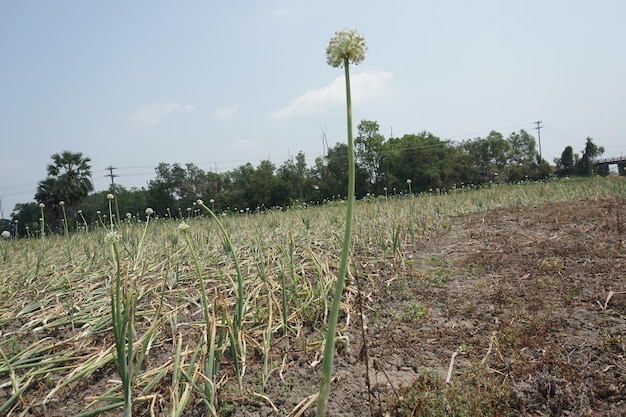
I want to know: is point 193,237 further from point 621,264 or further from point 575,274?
point 621,264

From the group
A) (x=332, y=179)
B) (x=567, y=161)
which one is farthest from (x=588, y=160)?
(x=332, y=179)

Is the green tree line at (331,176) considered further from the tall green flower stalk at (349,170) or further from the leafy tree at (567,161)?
the tall green flower stalk at (349,170)

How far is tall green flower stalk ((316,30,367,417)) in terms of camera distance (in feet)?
3.06

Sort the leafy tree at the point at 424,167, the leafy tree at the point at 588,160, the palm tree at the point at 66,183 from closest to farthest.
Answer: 1. the palm tree at the point at 66,183
2. the leafy tree at the point at 424,167
3. the leafy tree at the point at 588,160

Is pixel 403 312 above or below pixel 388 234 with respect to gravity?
below

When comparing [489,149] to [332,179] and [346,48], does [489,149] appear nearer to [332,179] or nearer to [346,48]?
[332,179]

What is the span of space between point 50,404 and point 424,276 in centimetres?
307

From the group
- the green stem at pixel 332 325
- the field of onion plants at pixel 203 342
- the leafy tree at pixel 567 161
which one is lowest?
the field of onion plants at pixel 203 342

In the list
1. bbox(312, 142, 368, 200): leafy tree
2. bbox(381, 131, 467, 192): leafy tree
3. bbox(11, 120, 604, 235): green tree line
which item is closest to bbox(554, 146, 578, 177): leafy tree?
bbox(11, 120, 604, 235): green tree line

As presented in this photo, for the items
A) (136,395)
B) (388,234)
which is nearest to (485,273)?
(388,234)

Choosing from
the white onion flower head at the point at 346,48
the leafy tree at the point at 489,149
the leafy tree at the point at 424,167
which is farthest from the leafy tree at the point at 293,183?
the white onion flower head at the point at 346,48

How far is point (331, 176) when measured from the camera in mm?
32562

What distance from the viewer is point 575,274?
142 inches

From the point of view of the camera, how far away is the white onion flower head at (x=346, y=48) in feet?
3.29
